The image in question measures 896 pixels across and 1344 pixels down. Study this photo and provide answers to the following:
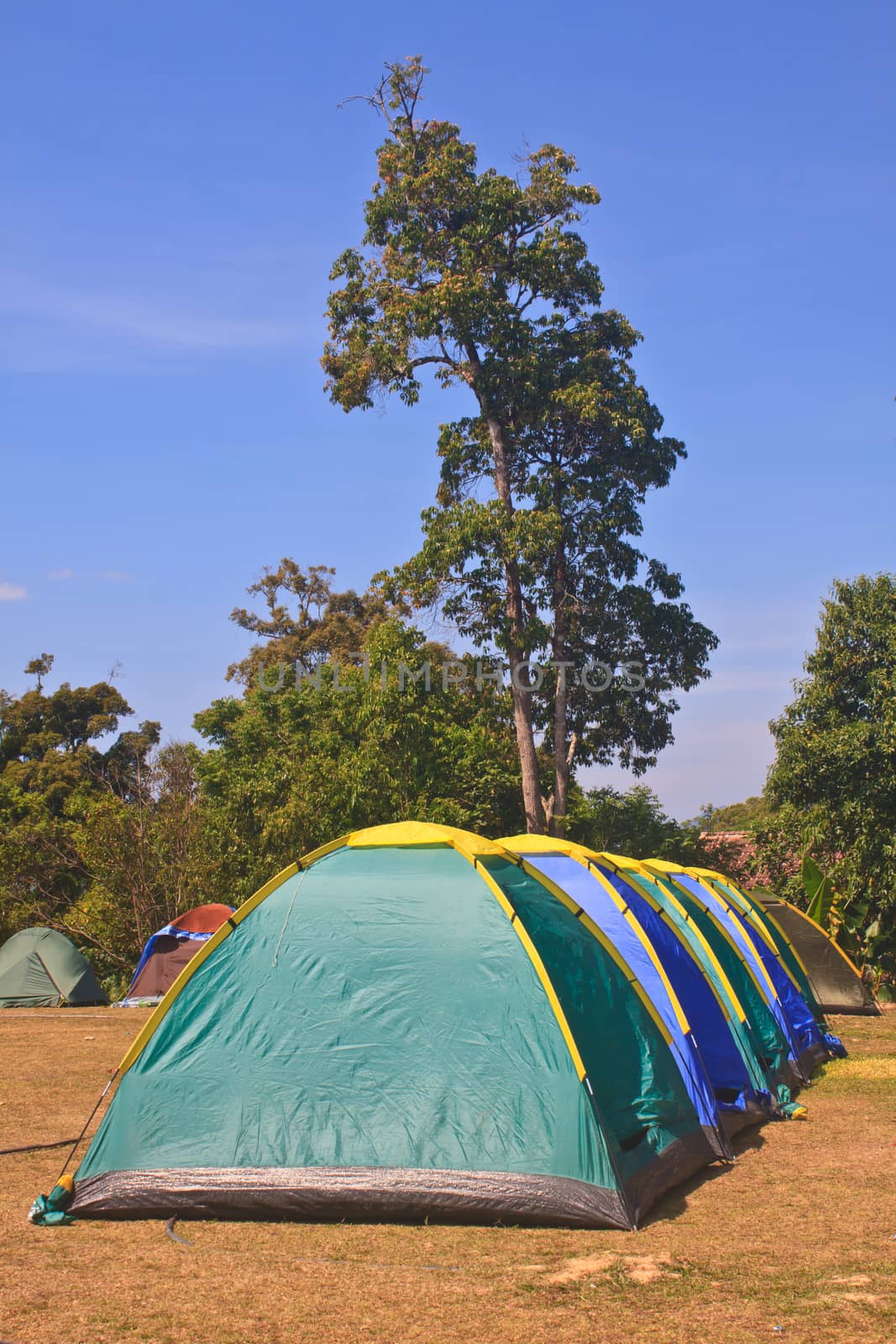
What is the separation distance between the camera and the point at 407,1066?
19.4ft

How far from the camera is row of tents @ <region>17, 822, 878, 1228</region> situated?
222 inches

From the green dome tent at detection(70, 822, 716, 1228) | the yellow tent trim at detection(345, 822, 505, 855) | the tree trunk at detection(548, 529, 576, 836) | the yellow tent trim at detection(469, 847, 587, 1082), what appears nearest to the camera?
the green dome tent at detection(70, 822, 716, 1228)

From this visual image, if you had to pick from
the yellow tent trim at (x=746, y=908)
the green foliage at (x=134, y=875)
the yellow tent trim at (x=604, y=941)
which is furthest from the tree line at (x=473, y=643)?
the yellow tent trim at (x=604, y=941)

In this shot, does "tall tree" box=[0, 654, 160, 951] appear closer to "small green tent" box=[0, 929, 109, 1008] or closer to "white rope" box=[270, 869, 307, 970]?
"small green tent" box=[0, 929, 109, 1008]

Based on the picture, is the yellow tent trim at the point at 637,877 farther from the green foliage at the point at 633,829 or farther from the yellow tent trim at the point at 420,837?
the green foliage at the point at 633,829

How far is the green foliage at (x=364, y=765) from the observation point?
23062 mm

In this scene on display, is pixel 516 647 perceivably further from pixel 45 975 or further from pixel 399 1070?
pixel 399 1070

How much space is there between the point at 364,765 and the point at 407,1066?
57.3ft

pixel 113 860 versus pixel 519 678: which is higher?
pixel 519 678

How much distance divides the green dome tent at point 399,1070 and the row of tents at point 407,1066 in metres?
0.01

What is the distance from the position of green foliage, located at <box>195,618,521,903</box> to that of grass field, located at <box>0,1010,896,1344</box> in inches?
640

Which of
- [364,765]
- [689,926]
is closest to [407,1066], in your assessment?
[689,926]

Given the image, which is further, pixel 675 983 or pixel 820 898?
pixel 820 898

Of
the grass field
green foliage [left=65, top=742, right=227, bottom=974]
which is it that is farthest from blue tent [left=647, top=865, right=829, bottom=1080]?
green foliage [left=65, top=742, right=227, bottom=974]
